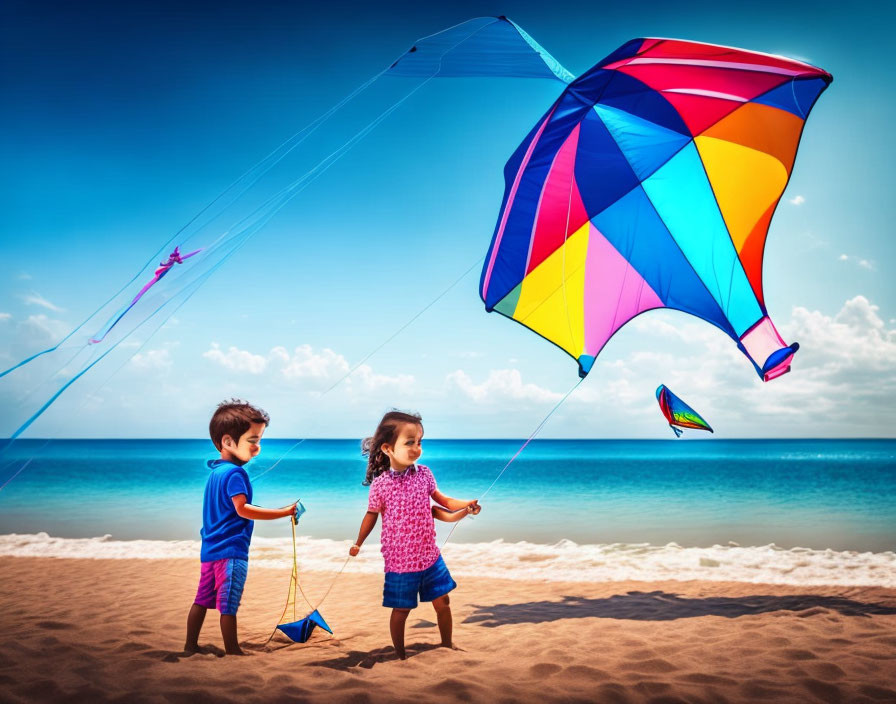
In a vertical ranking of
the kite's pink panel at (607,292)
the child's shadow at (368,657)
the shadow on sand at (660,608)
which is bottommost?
the child's shadow at (368,657)

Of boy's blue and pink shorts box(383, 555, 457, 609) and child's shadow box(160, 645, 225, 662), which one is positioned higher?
boy's blue and pink shorts box(383, 555, 457, 609)

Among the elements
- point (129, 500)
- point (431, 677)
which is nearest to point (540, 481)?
point (129, 500)

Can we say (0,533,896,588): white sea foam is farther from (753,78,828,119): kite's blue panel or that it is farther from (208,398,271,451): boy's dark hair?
(753,78,828,119): kite's blue panel

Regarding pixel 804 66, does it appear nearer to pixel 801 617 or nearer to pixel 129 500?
pixel 801 617

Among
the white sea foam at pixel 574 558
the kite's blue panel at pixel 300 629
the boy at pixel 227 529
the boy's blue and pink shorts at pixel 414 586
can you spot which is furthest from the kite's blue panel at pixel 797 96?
the white sea foam at pixel 574 558

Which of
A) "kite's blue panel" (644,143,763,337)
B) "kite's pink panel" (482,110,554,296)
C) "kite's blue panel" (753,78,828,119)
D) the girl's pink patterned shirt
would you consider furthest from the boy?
"kite's blue panel" (753,78,828,119)

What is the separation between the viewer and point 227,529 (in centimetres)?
313

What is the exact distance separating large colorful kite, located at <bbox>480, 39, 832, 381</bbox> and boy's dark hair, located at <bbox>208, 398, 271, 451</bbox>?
2.08m

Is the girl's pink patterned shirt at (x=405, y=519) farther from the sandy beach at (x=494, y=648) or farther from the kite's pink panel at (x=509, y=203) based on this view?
the kite's pink panel at (x=509, y=203)

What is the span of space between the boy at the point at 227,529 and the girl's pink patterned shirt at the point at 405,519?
50 centimetres

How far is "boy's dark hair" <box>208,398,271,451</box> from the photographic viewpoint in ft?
10.9

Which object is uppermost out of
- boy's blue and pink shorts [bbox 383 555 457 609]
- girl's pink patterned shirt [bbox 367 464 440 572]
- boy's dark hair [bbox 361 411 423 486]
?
boy's dark hair [bbox 361 411 423 486]

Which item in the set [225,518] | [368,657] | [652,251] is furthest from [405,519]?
[652,251]

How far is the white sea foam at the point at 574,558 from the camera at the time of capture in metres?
6.34
